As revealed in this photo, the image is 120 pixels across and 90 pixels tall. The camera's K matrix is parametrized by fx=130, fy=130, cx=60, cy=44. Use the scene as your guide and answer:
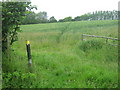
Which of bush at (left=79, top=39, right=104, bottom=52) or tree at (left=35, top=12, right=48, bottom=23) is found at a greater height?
tree at (left=35, top=12, right=48, bottom=23)

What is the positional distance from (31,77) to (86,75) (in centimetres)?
157

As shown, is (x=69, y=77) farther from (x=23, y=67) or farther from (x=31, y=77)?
(x=23, y=67)

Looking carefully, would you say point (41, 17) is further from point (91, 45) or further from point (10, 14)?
point (10, 14)

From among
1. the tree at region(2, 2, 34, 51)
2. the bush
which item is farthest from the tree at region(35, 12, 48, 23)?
the tree at region(2, 2, 34, 51)

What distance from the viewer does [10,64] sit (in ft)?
12.5

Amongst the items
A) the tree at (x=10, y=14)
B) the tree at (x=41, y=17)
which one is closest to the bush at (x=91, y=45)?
the tree at (x=10, y=14)

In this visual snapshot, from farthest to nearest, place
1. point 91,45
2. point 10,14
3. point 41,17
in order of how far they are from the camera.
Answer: point 41,17, point 91,45, point 10,14

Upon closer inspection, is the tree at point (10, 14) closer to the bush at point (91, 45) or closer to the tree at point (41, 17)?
the bush at point (91, 45)

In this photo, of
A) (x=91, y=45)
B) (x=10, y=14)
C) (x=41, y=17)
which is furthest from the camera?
(x=41, y=17)

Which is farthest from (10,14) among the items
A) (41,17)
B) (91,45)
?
(41,17)

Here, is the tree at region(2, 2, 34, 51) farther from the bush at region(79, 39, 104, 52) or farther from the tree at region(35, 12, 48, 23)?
the tree at region(35, 12, 48, 23)

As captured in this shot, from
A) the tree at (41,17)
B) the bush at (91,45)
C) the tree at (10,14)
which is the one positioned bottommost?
the bush at (91,45)

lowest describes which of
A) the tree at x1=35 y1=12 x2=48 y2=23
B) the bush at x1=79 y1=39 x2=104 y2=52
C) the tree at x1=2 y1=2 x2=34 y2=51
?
the bush at x1=79 y1=39 x2=104 y2=52

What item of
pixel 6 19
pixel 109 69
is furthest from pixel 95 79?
pixel 6 19
